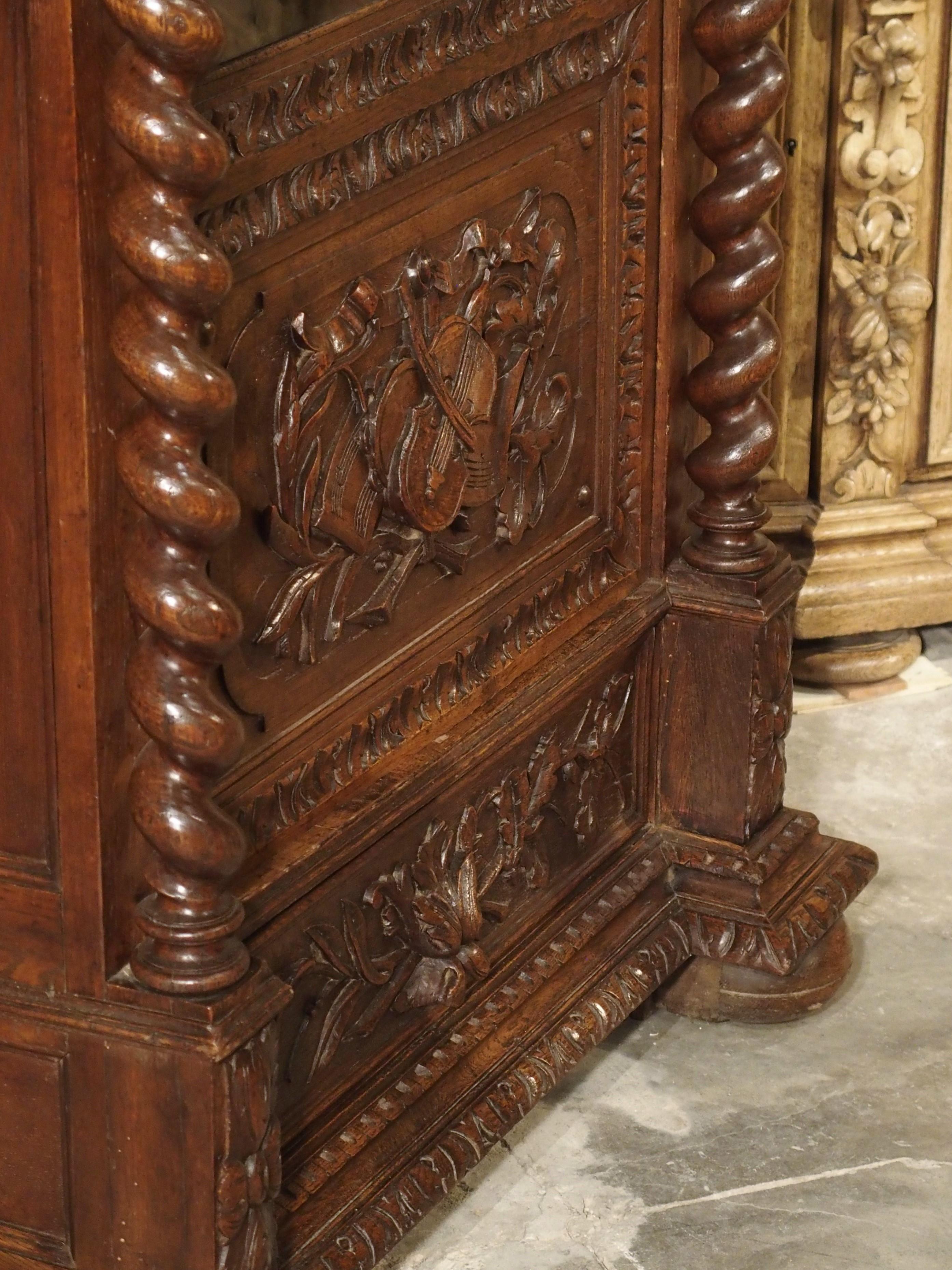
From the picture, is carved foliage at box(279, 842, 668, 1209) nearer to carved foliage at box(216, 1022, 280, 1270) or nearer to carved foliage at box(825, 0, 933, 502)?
carved foliage at box(216, 1022, 280, 1270)

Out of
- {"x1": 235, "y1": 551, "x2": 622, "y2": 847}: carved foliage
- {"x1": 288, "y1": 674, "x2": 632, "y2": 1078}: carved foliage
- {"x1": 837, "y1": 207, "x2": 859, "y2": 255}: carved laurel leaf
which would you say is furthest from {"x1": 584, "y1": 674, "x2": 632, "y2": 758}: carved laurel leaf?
{"x1": 837, "y1": 207, "x2": 859, "y2": 255}: carved laurel leaf

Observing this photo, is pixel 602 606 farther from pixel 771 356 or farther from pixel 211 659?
pixel 211 659

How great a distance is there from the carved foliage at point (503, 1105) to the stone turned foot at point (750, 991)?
39mm

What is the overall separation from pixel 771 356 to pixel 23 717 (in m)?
1.06

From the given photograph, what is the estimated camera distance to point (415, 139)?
1.77 metres

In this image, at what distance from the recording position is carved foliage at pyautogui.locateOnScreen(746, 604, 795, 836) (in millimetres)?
2352

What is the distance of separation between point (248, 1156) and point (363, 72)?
877 mm

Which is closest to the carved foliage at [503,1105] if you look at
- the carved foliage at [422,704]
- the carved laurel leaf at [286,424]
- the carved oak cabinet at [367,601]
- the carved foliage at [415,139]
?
the carved oak cabinet at [367,601]

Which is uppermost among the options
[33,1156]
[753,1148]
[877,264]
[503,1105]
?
[877,264]

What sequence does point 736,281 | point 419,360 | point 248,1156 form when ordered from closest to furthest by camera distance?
point 248,1156, point 419,360, point 736,281

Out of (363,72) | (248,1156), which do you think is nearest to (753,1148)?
(248,1156)

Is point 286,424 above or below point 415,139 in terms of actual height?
below

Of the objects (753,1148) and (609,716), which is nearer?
(753,1148)

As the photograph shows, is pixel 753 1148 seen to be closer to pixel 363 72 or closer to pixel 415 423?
pixel 415 423
